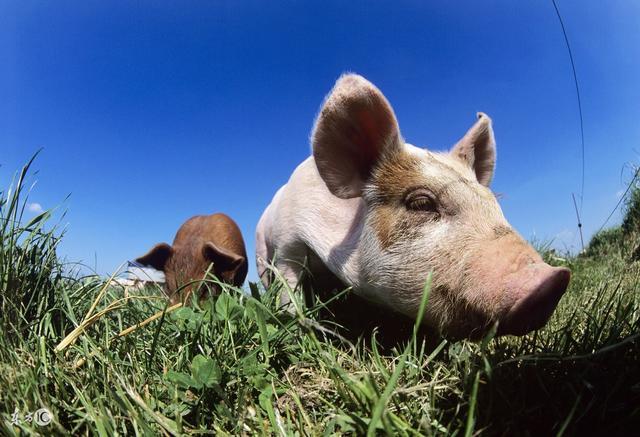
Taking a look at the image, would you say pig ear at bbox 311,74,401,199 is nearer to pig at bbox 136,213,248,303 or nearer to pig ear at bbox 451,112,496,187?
pig ear at bbox 451,112,496,187

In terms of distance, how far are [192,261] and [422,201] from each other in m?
3.34

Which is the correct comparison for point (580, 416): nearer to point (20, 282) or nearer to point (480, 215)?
point (480, 215)

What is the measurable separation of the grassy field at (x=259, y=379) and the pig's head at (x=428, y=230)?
18cm

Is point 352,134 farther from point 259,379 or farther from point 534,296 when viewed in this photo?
point 259,379

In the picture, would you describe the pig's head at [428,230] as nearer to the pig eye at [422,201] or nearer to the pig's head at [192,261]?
the pig eye at [422,201]

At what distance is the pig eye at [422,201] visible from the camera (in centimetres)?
243

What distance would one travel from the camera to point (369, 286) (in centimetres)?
257

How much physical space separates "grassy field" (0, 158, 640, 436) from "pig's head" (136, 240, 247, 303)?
2.64 m

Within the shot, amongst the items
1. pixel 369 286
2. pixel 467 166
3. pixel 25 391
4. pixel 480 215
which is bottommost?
pixel 25 391

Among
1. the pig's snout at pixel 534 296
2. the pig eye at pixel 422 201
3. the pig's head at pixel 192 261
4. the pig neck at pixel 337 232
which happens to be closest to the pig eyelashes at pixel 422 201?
the pig eye at pixel 422 201

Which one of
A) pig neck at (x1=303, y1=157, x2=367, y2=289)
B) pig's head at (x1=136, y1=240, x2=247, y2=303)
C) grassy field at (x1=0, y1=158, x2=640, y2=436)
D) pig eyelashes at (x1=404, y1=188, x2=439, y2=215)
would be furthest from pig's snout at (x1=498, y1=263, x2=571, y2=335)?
pig's head at (x1=136, y1=240, x2=247, y2=303)

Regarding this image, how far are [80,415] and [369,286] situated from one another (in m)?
1.60

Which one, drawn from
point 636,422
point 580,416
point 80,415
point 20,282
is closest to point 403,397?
point 580,416

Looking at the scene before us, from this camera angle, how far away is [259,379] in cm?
160
